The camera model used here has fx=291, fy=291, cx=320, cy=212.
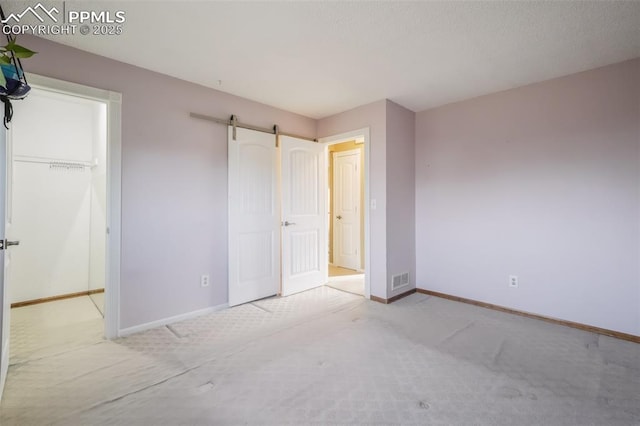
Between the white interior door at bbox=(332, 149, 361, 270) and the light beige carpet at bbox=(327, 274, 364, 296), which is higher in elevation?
the white interior door at bbox=(332, 149, 361, 270)

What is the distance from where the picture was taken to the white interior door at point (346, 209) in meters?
5.14

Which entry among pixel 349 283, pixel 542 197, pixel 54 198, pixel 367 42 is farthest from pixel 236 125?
pixel 542 197

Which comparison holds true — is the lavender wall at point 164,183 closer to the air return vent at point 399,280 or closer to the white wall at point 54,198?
the white wall at point 54,198

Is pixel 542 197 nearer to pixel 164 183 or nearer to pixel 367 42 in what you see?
pixel 367 42

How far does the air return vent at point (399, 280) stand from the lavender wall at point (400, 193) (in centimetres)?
4

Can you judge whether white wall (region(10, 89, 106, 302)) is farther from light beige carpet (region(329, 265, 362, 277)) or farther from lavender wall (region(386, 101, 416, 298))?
lavender wall (region(386, 101, 416, 298))

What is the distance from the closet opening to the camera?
3.24 meters

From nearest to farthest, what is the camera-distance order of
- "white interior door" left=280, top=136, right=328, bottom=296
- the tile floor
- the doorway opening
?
1. the tile floor
2. "white interior door" left=280, top=136, right=328, bottom=296
3. the doorway opening

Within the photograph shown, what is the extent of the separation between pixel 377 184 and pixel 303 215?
1.05 meters

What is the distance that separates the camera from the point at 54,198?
3.47 metres

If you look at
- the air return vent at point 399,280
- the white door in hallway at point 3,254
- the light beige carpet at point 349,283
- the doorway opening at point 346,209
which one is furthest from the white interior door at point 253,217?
the white door in hallway at point 3,254

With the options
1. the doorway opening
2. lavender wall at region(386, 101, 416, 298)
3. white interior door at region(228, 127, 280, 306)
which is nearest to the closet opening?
white interior door at region(228, 127, 280, 306)

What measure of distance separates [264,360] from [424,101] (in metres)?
3.22

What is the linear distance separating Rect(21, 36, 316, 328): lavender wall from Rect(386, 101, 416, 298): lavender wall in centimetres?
185
